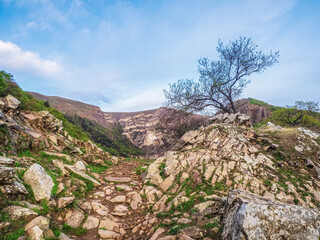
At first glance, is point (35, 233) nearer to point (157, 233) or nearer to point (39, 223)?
point (39, 223)

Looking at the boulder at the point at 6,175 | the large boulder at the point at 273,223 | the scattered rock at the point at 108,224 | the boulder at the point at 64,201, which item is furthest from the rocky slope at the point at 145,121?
the boulder at the point at 6,175

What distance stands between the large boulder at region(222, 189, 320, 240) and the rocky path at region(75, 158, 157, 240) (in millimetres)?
3097

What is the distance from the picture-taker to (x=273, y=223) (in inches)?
119

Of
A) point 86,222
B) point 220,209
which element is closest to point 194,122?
point 220,209

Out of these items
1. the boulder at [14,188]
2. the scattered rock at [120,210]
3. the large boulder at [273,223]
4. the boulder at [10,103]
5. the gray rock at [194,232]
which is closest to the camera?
the large boulder at [273,223]

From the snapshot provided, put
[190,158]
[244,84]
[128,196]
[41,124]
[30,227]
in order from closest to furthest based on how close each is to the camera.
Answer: [30,227] → [128,196] → [190,158] → [41,124] → [244,84]

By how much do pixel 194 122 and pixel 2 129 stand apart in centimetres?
1385

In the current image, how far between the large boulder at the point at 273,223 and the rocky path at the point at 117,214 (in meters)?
3.10

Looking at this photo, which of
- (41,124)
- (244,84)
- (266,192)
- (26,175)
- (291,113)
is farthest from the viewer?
(291,113)

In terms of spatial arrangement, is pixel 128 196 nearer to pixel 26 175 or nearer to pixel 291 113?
pixel 26 175

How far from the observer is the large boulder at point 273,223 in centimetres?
291

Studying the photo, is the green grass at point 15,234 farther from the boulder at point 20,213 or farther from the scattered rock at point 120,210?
the scattered rock at point 120,210

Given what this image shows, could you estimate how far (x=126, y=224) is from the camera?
18.4 ft

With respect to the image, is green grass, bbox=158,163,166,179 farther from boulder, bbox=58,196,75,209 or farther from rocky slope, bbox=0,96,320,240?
boulder, bbox=58,196,75,209
